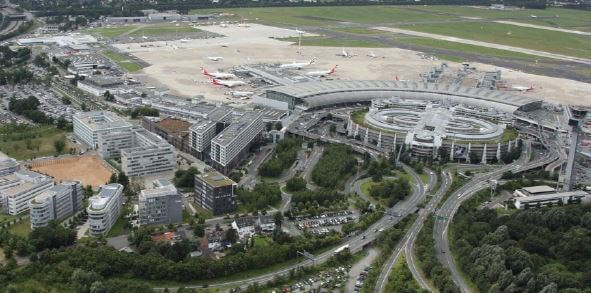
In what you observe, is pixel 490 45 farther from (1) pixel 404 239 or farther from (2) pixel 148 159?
(1) pixel 404 239

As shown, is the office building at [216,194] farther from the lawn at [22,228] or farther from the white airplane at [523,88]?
the white airplane at [523,88]

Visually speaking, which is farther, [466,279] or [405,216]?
[405,216]

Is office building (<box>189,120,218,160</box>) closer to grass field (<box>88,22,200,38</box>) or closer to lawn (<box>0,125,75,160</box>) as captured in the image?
lawn (<box>0,125,75,160</box>)

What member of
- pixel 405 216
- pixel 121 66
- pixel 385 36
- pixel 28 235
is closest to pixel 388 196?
pixel 405 216

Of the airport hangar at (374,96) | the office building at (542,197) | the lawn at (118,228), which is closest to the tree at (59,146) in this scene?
the lawn at (118,228)

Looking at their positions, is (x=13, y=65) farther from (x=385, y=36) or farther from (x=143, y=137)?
(x=385, y=36)

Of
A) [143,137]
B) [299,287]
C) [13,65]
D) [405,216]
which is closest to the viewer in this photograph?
[299,287]
